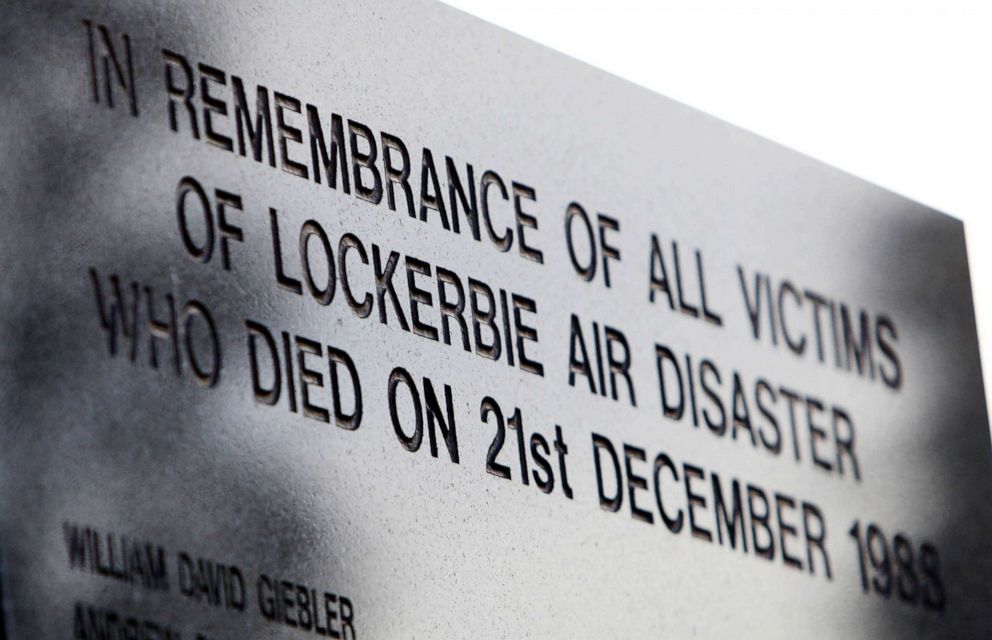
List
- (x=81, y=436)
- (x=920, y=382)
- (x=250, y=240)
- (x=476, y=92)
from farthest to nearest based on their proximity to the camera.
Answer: (x=920, y=382) < (x=476, y=92) < (x=250, y=240) < (x=81, y=436)

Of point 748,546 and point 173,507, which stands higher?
point 748,546

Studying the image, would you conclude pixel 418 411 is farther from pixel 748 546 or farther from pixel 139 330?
pixel 748 546

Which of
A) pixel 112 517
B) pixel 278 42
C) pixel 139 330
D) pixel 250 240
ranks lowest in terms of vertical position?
pixel 112 517

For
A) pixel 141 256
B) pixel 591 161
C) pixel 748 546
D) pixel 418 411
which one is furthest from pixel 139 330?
pixel 748 546

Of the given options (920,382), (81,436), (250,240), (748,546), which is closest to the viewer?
(81,436)

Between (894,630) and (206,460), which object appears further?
(894,630)

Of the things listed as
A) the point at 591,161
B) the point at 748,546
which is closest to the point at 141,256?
the point at 591,161
